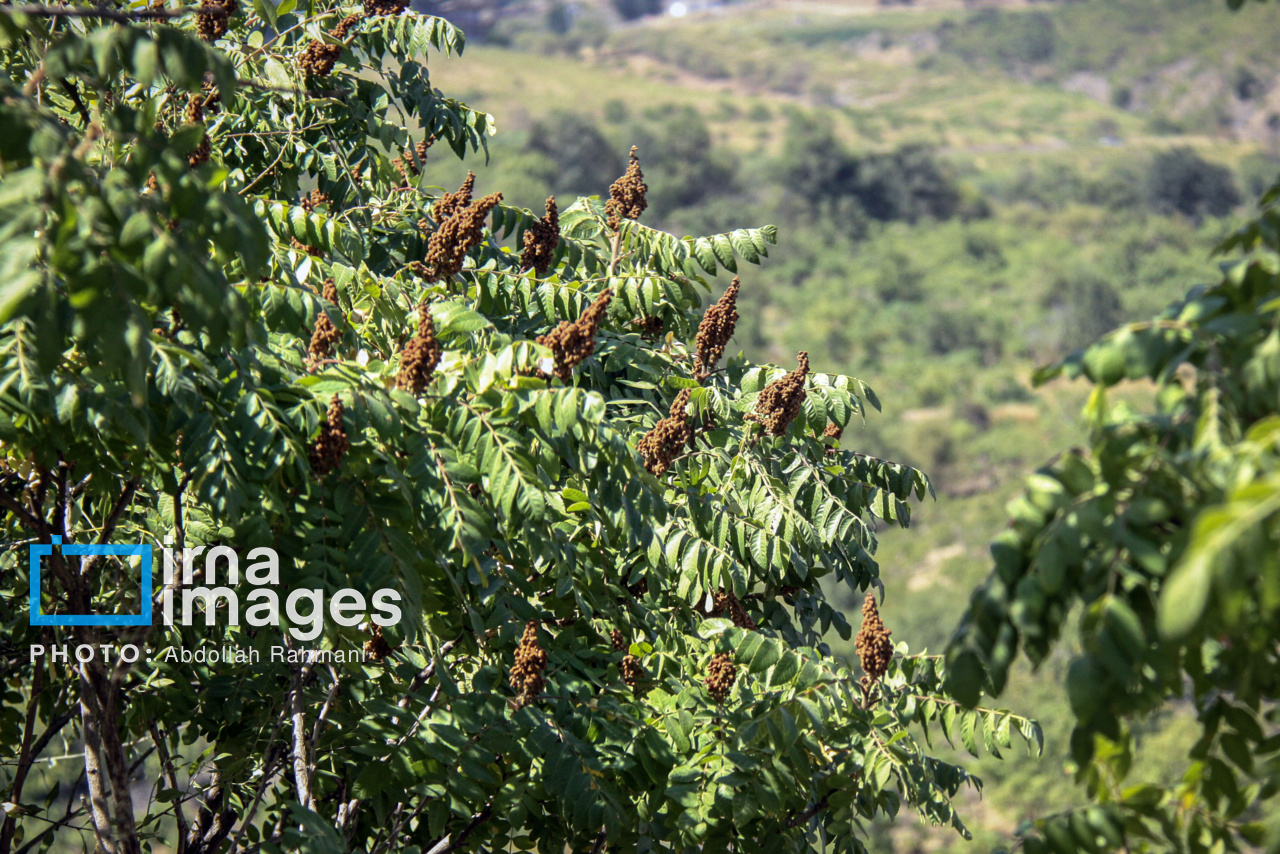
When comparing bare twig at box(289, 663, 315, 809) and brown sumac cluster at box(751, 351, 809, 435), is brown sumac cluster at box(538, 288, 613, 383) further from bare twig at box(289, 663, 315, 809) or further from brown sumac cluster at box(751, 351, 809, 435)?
bare twig at box(289, 663, 315, 809)

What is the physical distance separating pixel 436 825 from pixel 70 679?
180cm

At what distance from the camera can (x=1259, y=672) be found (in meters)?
2.18

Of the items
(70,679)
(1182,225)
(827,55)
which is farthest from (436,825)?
(827,55)

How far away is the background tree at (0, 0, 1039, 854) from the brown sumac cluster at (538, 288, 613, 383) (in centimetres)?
1

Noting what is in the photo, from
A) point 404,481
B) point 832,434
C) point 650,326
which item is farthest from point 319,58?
point 832,434

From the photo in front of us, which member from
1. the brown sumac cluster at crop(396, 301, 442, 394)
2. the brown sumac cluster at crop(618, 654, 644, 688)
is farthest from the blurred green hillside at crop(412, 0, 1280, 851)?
the brown sumac cluster at crop(396, 301, 442, 394)

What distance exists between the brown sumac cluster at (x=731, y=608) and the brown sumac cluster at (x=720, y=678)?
1.10ft

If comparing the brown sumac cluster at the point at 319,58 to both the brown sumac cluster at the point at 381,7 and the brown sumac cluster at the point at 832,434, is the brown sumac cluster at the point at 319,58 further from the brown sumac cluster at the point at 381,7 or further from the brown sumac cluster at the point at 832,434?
the brown sumac cluster at the point at 832,434

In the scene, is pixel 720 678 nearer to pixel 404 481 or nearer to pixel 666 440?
pixel 666 440

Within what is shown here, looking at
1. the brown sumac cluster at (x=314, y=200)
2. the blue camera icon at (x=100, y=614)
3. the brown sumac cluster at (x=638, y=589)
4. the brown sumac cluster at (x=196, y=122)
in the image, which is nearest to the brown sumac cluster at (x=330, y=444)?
the blue camera icon at (x=100, y=614)

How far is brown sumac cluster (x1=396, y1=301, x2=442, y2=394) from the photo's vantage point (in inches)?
130

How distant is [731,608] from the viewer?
4.32 metres

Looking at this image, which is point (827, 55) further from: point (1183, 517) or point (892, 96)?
point (1183, 517)

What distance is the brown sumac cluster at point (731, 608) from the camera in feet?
13.9
